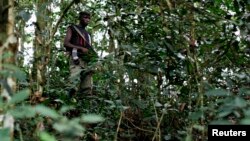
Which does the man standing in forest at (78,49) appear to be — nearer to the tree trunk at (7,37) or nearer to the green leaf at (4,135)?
the tree trunk at (7,37)

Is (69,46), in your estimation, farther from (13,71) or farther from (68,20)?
(13,71)

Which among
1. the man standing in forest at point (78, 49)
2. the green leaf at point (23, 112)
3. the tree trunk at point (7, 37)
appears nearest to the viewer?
the green leaf at point (23, 112)

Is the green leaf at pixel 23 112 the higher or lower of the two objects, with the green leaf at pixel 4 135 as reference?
higher

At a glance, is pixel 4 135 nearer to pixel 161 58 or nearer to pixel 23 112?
pixel 23 112

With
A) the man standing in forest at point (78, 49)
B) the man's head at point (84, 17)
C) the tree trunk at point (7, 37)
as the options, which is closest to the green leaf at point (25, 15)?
the tree trunk at point (7, 37)

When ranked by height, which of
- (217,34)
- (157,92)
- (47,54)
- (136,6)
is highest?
(136,6)

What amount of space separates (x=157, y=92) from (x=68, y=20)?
152 inches

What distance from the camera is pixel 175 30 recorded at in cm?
317

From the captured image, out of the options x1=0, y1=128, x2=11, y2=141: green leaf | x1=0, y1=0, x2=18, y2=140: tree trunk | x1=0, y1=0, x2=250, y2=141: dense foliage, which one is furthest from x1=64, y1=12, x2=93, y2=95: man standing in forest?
x1=0, y1=128, x2=11, y2=141: green leaf

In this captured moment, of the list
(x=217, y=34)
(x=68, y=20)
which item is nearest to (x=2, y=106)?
(x=217, y=34)

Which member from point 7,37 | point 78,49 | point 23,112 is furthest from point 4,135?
point 78,49

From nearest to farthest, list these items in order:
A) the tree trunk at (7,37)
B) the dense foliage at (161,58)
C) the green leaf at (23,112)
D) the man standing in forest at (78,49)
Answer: the green leaf at (23,112) → the tree trunk at (7,37) → the dense foliage at (161,58) → the man standing in forest at (78,49)

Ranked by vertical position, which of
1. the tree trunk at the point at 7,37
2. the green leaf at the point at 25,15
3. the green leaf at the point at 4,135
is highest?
the green leaf at the point at 25,15

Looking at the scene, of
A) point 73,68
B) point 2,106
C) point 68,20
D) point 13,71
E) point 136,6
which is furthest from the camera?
point 68,20
